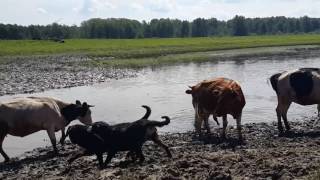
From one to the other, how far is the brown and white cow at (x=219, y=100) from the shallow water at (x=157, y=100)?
83.4 inches

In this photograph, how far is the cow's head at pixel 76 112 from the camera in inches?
612

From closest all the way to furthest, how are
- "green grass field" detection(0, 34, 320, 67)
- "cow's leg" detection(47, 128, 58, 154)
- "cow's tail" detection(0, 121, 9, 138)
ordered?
"cow's tail" detection(0, 121, 9, 138), "cow's leg" detection(47, 128, 58, 154), "green grass field" detection(0, 34, 320, 67)

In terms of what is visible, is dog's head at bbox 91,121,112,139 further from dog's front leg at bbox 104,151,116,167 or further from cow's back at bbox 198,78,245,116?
cow's back at bbox 198,78,245,116

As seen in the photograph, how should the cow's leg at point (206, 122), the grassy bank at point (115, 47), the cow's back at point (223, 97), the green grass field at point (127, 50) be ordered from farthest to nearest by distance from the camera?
the grassy bank at point (115, 47) < the green grass field at point (127, 50) < the cow's leg at point (206, 122) < the cow's back at point (223, 97)

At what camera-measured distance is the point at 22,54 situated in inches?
2800

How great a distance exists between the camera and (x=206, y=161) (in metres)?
10.7

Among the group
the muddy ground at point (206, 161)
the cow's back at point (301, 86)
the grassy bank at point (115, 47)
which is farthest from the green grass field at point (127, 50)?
the muddy ground at point (206, 161)

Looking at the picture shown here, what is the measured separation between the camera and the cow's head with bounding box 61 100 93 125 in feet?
51.0

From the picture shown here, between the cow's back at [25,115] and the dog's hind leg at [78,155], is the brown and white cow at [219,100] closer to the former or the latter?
the cow's back at [25,115]

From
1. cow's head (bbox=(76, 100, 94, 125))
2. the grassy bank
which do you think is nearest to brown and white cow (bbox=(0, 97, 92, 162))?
cow's head (bbox=(76, 100, 94, 125))

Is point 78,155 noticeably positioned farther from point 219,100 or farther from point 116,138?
point 219,100

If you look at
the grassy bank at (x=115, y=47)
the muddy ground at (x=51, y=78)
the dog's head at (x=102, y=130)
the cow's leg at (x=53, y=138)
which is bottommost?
the grassy bank at (x=115, y=47)

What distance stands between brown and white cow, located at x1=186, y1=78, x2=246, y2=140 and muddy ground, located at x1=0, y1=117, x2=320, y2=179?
658mm

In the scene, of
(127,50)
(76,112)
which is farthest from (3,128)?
(127,50)
